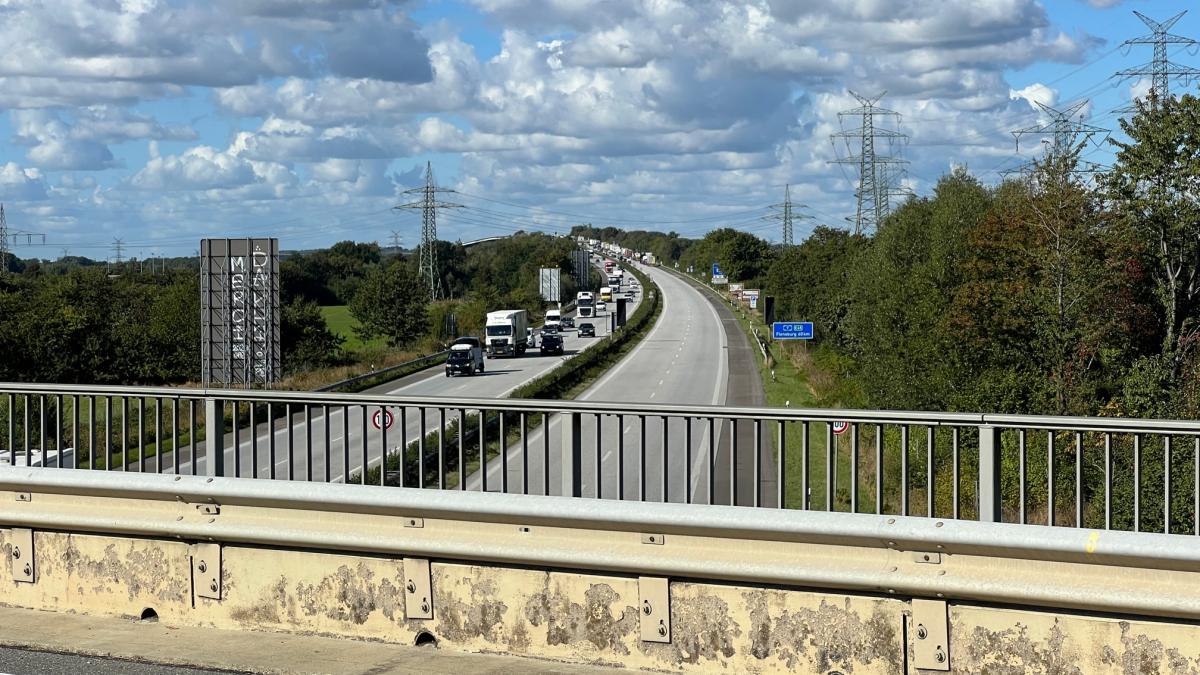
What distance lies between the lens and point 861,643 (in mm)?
6227

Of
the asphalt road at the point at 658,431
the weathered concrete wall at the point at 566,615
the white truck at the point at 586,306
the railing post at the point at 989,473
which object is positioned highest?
the white truck at the point at 586,306

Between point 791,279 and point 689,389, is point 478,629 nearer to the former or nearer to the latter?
point 689,389

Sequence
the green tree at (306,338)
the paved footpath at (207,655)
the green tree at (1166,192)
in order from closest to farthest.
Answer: the paved footpath at (207,655) → the green tree at (1166,192) → the green tree at (306,338)

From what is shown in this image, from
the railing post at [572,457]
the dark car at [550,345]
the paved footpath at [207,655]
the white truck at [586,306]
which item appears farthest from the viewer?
the white truck at [586,306]

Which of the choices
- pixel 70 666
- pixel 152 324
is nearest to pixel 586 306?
pixel 152 324

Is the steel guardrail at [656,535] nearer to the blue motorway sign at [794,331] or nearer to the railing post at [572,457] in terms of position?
the railing post at [572,457]

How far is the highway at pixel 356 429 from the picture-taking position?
8.52 m

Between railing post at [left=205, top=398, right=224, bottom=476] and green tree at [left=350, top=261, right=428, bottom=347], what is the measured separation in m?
97.5

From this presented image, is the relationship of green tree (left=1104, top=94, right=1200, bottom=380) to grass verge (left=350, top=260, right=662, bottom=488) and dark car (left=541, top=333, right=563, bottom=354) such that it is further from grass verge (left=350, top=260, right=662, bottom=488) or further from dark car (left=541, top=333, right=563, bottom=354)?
dark car (left=541, top=333, right=563, bottom=354)

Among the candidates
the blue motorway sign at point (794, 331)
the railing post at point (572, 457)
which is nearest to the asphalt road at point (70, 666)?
the railing post at point (572, 457)

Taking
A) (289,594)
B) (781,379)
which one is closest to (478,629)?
(289,594)

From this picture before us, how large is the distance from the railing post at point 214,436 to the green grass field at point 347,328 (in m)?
84.2

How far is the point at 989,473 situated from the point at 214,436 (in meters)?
4.40

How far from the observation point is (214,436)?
313 inches
